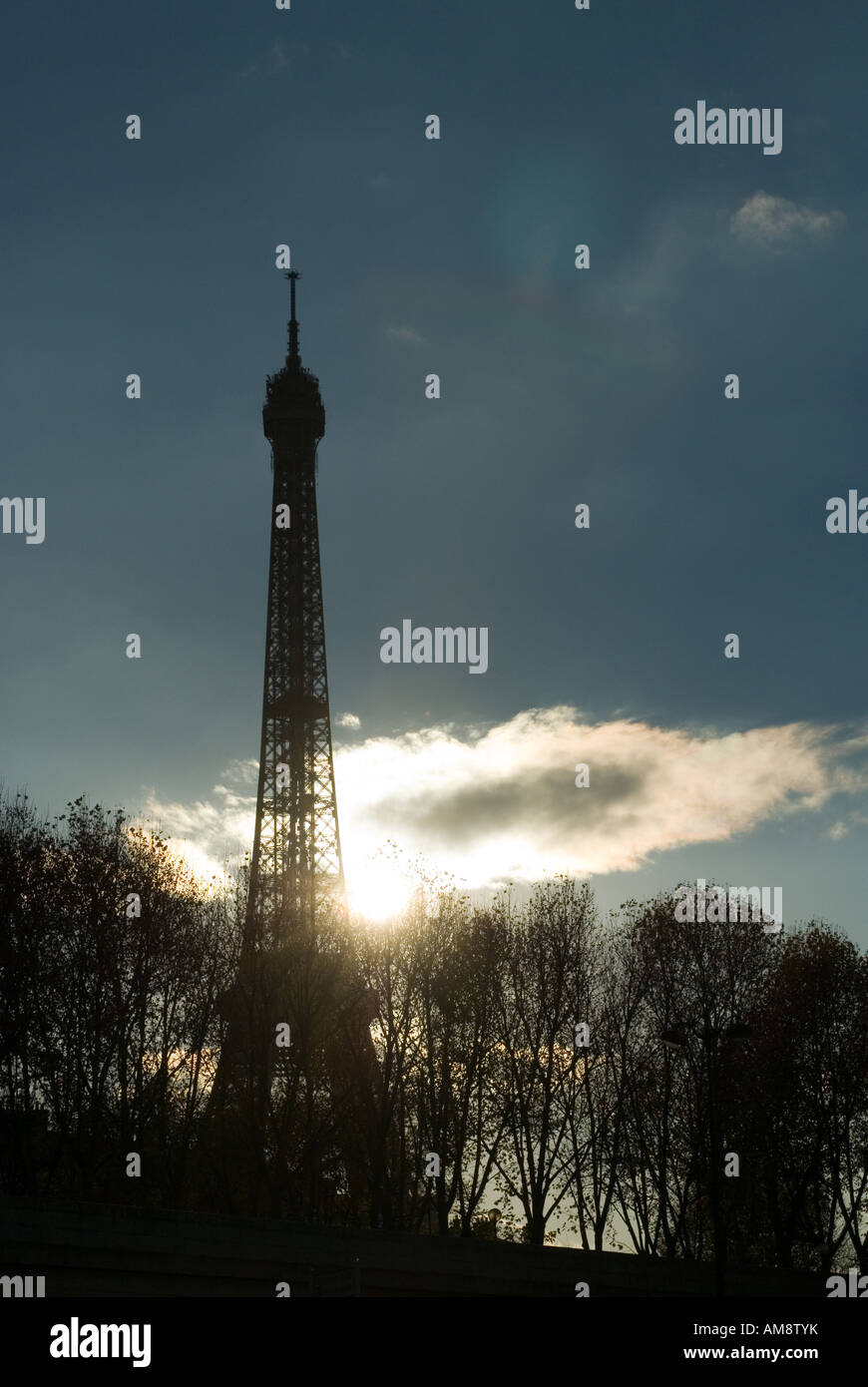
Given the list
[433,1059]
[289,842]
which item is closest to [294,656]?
[289,842]

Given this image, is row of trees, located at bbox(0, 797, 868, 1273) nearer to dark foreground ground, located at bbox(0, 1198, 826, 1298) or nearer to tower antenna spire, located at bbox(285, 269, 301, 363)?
dark foreground ground, located at bbox(0, 1198, 826, 1298)

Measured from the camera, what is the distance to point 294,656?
81.5 meters

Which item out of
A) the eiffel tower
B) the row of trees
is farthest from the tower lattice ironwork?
the row of trees

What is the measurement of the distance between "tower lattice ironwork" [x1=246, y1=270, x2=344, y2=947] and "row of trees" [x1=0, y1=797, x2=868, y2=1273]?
17275mm

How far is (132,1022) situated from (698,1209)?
22438 mm

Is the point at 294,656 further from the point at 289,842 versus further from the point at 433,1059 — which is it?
the point at 433,1059

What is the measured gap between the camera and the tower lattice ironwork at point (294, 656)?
75062 millimetres

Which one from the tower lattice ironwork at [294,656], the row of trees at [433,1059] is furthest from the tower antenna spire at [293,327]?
the row of trees at [433,1059]

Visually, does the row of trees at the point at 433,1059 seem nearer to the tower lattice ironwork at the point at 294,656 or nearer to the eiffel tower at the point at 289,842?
the eiffel tower at the point at 289,842

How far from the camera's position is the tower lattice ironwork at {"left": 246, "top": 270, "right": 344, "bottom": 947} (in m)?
75.1

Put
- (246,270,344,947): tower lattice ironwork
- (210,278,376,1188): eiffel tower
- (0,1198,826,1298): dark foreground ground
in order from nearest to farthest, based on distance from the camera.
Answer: (0,1198,826,1298): dark foreground ground → (210,278,376,1188): eiffel tower → (246,270,344,947): tower lattice ironwork

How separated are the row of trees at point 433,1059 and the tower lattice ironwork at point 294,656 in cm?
1727

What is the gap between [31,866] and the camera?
142ft
